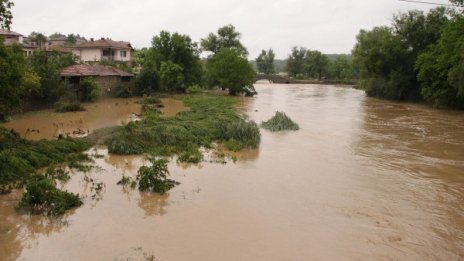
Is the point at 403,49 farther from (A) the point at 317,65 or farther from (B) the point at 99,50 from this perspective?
(A) the point at 317,65

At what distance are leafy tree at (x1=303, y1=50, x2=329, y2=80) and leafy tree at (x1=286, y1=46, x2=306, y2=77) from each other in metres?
4.15

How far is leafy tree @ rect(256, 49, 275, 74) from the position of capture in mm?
116125

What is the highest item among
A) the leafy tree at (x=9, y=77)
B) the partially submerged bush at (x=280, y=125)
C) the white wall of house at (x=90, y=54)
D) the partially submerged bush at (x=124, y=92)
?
the white wall of house at (x=90, y=54)

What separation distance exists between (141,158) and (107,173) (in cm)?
221

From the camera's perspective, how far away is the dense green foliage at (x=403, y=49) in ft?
137

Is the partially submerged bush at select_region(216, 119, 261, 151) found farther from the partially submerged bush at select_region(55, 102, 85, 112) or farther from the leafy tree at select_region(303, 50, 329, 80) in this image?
the leafy tree at select_region(303, 50, 329, 80)

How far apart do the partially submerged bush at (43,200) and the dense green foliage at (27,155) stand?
178 cm

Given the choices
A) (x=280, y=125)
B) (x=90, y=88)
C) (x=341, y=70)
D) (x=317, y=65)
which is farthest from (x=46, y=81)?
(x=341, y=70)

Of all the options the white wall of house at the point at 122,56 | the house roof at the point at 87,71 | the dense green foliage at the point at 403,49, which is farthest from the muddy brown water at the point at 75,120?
the white wall of house at the point at 122,56

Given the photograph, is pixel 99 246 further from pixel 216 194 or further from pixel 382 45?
pixel 382 45

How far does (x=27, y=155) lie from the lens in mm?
14188

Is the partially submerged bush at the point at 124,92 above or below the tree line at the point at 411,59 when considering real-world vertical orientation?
below

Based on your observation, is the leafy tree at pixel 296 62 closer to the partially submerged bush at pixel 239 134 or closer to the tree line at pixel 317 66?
the tree line at pixel 317 66

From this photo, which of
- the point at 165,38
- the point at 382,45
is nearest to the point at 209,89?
the point at 165,38
